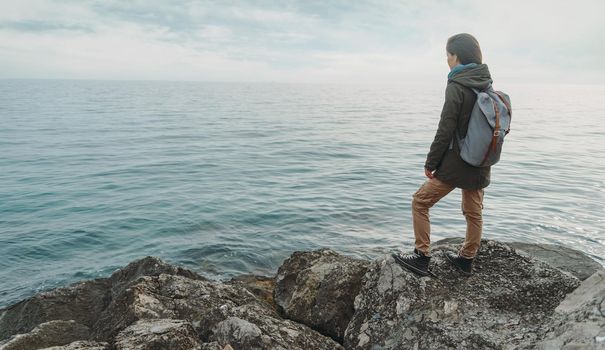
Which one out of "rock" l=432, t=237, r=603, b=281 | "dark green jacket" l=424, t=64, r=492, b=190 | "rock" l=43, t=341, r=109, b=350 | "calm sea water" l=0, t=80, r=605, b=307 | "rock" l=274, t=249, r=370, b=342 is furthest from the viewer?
"calm sea water" l=0, t=80, r=605, b=307

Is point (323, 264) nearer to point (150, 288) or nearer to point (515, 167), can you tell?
point (150, 288)

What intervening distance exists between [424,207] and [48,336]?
571 centimetres

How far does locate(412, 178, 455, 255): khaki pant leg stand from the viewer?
19.0 feet

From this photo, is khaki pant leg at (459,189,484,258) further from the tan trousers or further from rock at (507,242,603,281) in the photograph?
rock at (507,242,603,281)

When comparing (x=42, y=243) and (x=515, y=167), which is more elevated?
(x=515, y=167)

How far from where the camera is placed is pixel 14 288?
1176 cm

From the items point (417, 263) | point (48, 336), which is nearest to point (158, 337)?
point (48, 336)

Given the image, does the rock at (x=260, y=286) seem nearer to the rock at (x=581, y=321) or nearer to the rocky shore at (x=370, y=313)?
the rocky shore at (x=370, y=313)

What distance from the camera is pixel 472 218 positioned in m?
5.88

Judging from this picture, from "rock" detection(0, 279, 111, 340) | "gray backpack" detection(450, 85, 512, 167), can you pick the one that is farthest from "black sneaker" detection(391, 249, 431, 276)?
"rock" detection(0, 279, 111, 340)

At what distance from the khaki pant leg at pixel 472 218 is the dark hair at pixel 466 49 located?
5.67 ft

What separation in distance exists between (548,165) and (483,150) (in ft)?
91.9

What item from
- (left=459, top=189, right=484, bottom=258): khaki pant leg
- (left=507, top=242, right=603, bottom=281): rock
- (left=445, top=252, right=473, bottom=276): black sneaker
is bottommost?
(left=507, top=242, right=603, bottom=281): rock

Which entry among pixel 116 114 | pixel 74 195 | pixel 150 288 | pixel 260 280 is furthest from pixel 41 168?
pixel 116 114
